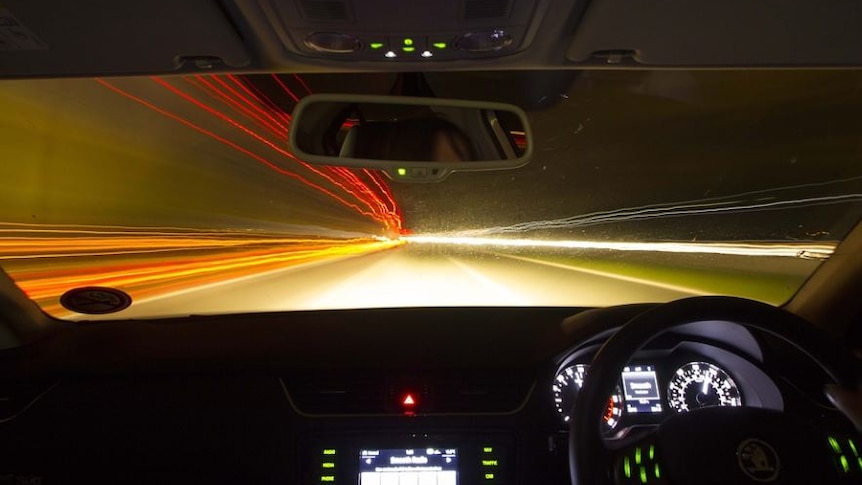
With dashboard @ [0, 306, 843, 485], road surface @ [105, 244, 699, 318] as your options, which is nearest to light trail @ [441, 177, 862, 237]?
road surface @ [105, 244, 699, 318]

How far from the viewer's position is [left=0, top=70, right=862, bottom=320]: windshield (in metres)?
3.59

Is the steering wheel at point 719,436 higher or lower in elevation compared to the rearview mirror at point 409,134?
lower

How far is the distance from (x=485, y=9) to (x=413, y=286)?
9.09 ft

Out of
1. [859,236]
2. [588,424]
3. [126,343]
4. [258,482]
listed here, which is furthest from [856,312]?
[126,343]

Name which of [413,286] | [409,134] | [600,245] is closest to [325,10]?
[409,134]

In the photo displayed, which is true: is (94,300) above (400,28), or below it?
below

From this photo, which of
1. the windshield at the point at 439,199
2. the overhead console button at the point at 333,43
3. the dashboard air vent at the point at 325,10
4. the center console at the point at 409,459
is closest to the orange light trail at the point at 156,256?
the windshield at the point at 439,199

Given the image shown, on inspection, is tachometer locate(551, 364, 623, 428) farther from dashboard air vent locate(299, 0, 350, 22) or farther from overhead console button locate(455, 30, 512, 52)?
dashboard air vent locate(299, 0, 350, 22)

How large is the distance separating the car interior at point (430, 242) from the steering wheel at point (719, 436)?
0.01m

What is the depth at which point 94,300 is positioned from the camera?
431cm

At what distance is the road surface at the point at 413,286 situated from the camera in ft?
15.1

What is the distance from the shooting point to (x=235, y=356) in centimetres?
388

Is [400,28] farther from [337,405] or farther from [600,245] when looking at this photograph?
[600,245]

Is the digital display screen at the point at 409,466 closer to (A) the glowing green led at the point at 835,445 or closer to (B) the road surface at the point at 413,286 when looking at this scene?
(B) the road surface at the point at 413,286
